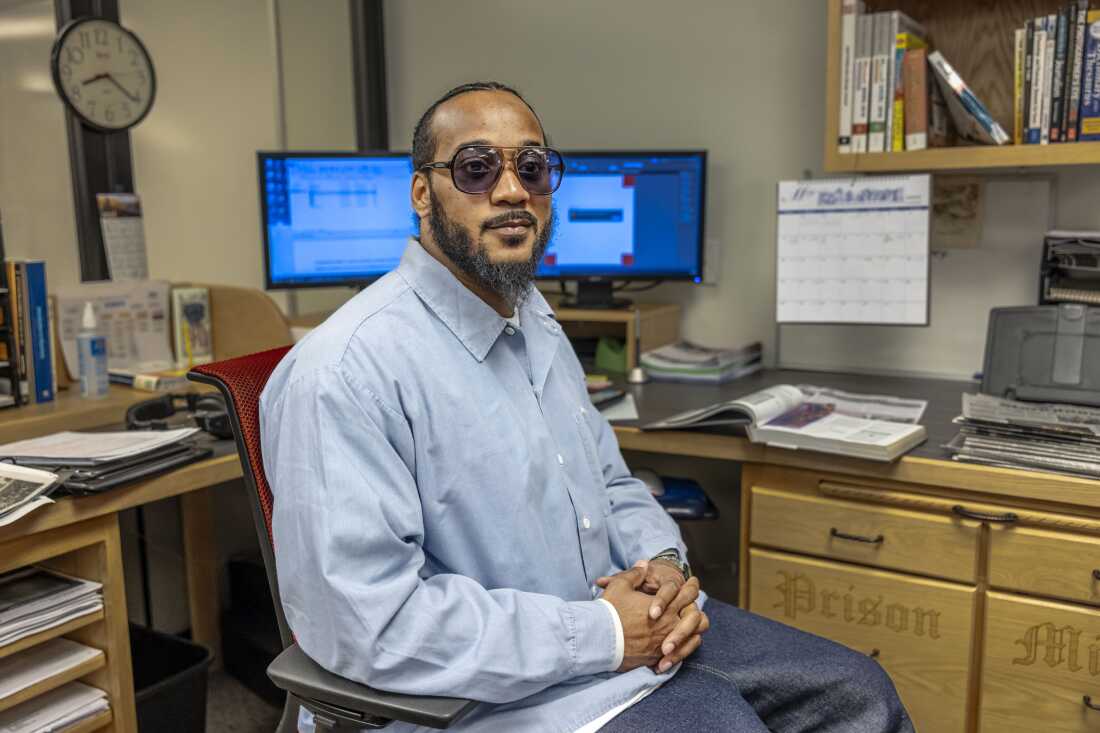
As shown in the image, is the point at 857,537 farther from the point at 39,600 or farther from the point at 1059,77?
the point at 39,600

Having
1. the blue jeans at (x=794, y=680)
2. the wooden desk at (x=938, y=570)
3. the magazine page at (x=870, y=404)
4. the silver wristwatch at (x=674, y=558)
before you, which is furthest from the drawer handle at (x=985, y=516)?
the silver wristwatch at (x=674, y=558)

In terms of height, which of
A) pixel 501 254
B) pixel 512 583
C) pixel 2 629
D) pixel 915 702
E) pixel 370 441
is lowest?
pixel 915 702

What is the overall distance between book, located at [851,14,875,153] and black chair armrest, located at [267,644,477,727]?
1553 millimetres

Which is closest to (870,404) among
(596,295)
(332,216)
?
(596,295)

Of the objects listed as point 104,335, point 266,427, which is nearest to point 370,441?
point 266,427

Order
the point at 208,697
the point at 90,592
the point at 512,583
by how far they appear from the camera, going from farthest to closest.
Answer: the point at 208,697 → the point at 90,592 → the point at 512,583

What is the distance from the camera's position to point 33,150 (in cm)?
225

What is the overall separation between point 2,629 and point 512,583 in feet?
2.66

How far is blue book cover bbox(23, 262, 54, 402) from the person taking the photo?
76.8 inches

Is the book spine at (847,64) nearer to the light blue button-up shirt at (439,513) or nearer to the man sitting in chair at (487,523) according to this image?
the man sitting in chair at (487,523)

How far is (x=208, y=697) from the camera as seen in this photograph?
7.81 feet

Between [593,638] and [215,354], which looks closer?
[593,638]

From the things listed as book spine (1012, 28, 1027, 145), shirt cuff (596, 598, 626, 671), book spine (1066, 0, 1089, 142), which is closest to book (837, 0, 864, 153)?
book spine (1012, 28, 1027, 145)

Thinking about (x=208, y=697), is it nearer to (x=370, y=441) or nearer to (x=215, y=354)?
(x=215, y=354)
